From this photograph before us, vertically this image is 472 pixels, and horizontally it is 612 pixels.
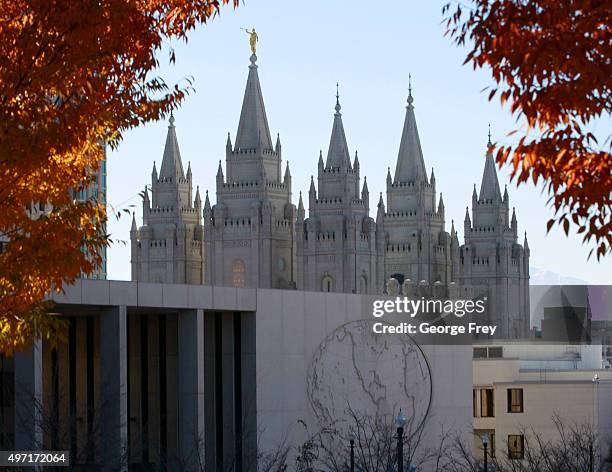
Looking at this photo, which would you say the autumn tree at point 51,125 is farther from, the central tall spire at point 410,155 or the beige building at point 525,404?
the central tall spire at point 410,155

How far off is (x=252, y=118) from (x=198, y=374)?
93635 mm

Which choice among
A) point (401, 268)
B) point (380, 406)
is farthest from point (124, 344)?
point (401, 268)

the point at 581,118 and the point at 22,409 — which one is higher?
the point at 581,118

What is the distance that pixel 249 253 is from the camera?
12788cm

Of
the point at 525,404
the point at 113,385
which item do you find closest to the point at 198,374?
the point at 113,385

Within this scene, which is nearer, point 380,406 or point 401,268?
point 380,406

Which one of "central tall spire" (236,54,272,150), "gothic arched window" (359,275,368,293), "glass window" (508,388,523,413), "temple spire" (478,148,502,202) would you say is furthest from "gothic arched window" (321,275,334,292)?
"glass window" (508,388,523,413)

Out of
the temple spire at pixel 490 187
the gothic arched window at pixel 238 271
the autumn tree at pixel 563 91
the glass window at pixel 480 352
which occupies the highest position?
the temple spire at pixel 490 187

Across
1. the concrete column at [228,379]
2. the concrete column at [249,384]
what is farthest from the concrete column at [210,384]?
the concrete column at [249,384]

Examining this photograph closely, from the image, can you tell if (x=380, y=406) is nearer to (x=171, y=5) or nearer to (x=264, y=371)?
(x=264, y=371)

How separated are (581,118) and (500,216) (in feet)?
469

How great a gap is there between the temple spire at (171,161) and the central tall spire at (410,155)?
20.2m

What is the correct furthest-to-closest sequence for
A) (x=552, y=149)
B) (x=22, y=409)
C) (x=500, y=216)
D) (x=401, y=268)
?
1. (x=500, y=216)
2. (x=401, y=268)
3. (x=22, y=409)
4. (x=552, y=149)

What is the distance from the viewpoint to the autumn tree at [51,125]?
42.7 ft
